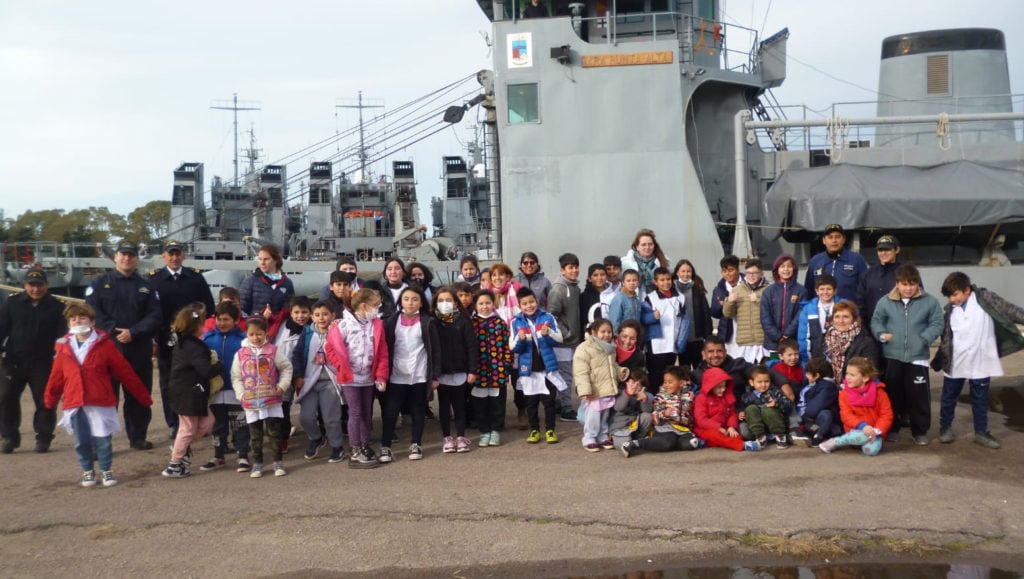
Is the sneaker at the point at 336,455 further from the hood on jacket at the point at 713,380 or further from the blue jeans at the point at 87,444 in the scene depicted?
the hood on jacket at the point at 713,380

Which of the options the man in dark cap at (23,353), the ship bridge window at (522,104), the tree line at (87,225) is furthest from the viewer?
the tree line at (87,225)

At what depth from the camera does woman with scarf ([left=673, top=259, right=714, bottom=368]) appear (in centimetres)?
750

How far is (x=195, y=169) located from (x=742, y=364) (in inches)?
1128

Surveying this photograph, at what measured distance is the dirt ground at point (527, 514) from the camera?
14.4ft

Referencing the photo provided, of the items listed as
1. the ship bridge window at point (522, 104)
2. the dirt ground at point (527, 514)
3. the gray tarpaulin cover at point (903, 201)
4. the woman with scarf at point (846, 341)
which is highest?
the ship bridge window at point (522, 104)

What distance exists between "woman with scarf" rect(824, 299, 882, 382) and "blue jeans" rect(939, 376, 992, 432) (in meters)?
0.57

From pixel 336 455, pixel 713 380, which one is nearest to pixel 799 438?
pixel 713 380

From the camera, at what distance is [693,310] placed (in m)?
7.60

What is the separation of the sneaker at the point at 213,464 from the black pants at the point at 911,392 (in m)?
5.23

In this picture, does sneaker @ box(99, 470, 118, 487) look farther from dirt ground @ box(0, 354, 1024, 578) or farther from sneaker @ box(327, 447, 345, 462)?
sneaker @ box(327, 447, 345, 462)

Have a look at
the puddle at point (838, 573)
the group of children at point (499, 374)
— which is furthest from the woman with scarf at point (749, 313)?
the puddle at point (838, 573)

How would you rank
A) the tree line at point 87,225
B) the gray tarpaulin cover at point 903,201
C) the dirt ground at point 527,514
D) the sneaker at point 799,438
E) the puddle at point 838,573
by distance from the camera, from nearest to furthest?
1. the puddle at point 838,573
2. the dirt ground at point 527,514
3. the sneaker at point 799,438
4. the gray tarpaulin cover at point 903,201
5. the tree line at point 87,225

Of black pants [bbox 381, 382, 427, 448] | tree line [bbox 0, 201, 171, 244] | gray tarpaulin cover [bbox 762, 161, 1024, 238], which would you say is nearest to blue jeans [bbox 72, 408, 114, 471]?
black pants [bbox 381, 382, 427, 448]

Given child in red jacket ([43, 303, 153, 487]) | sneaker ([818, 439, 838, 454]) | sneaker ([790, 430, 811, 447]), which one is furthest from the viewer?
sneaker ([790, 430, 811, 447])
